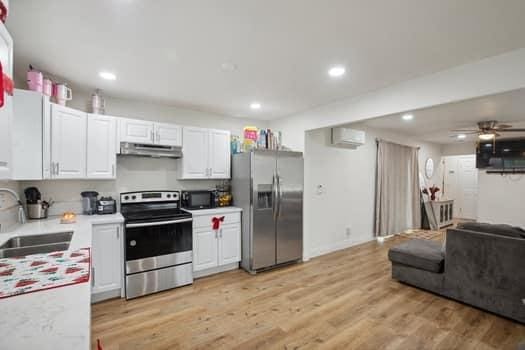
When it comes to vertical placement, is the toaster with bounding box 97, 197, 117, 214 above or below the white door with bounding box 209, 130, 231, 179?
below

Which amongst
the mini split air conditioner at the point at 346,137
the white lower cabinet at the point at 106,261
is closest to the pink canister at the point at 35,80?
the white lower cabinet at the point at 106,261

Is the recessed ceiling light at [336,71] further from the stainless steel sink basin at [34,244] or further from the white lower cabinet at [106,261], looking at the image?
the white lower cabinet at [106,261]

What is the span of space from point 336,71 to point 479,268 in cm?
259

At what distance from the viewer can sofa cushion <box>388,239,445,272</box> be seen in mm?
2950

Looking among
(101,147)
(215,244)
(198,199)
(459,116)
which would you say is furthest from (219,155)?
(459,116)

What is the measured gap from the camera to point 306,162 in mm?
4230

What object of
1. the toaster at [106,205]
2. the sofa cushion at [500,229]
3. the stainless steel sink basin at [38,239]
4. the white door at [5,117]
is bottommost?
the sofa cushion at [500,229]

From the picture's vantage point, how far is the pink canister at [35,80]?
2.36 m

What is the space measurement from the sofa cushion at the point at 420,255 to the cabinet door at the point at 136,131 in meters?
3.67

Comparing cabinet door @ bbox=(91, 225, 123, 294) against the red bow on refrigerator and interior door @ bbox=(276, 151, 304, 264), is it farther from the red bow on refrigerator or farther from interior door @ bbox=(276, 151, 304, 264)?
interior door @ bbox=(276, 151, 304, 264)

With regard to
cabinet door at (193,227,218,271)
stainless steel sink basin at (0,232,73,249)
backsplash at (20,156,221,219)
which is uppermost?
backsplash at (20,156,221,219)

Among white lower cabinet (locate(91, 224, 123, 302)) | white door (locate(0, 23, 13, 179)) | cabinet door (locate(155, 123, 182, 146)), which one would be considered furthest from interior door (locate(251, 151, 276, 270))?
white door (locate(0, 23, 13, 179))

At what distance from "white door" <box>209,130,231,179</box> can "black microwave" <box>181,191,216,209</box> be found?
31cm

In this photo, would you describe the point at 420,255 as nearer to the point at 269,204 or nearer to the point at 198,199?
the point at 269,204
